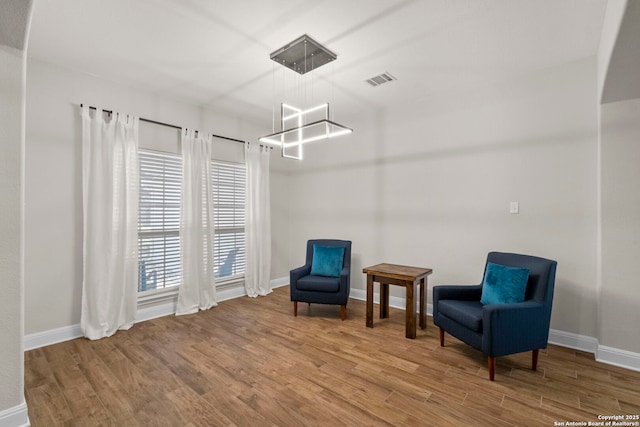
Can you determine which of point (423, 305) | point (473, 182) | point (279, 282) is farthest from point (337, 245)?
point (473, 182)

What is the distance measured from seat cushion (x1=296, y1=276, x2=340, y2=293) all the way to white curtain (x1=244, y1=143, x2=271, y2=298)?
1.22m

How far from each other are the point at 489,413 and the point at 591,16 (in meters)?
3.11

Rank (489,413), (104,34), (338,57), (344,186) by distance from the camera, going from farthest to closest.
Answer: (344,186)
(338,57)
(104,34)
(489,413)

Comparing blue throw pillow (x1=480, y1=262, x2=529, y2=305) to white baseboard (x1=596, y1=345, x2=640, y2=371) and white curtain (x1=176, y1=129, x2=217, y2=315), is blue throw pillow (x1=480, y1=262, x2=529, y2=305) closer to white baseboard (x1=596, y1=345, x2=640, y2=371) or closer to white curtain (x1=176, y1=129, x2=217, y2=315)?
white baseboard (x1=596, y1=345, x2=640, y2=371)

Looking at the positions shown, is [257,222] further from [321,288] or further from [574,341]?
[574,341]

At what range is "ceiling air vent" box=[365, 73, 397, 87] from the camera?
3.27m

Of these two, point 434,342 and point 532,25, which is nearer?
point 532,25

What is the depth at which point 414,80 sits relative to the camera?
3377 mm

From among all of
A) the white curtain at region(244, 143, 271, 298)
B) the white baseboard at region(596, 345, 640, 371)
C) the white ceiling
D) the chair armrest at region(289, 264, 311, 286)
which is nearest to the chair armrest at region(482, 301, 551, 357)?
the white baseboard at region(596, 345, 640, 371)

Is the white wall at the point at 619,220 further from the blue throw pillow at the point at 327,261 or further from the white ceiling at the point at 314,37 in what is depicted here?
the blue throw pillow at the point at 327,261

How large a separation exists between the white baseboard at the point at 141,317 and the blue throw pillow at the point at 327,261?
1.42 meters

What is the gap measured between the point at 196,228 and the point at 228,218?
659mm

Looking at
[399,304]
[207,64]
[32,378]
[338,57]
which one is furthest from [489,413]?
[207,64]

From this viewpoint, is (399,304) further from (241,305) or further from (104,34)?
(104,34)
